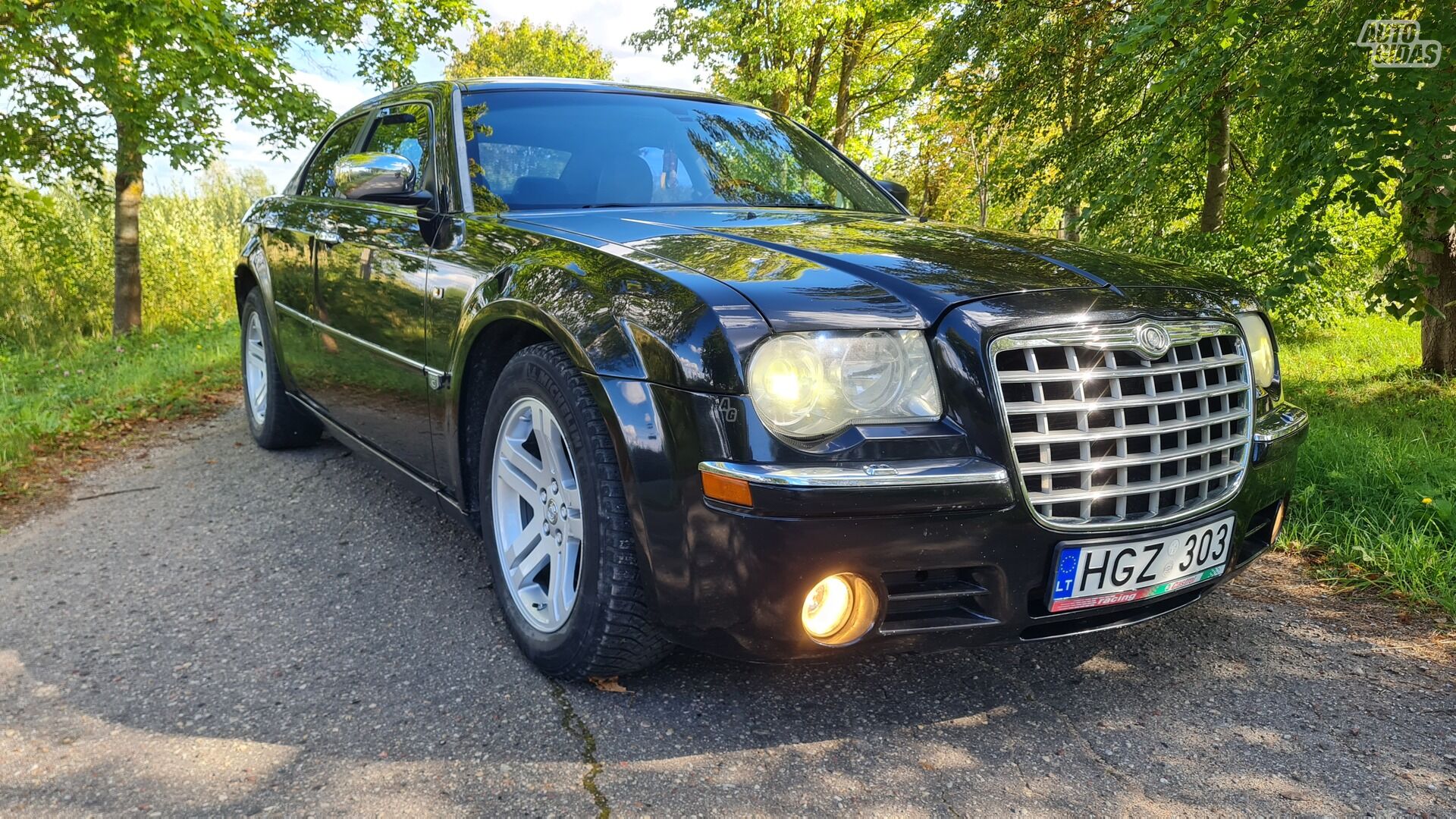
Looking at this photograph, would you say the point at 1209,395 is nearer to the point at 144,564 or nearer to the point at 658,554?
the point at 658,554

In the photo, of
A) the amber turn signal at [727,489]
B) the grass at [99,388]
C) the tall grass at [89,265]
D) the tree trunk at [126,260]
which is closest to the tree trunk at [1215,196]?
the amber turn signal at [727,489]

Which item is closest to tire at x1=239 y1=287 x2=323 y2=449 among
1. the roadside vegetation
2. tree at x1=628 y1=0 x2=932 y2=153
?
the roadside vegetation

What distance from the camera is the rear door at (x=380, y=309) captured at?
3045 mm

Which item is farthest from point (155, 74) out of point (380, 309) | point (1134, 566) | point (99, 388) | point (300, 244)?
point (1134, 566)

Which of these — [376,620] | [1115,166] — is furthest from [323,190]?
[1115,166]

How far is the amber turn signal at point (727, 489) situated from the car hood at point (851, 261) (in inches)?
12.7

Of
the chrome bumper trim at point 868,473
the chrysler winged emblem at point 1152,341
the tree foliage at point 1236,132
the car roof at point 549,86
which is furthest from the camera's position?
the tree foliage at point 1236,132

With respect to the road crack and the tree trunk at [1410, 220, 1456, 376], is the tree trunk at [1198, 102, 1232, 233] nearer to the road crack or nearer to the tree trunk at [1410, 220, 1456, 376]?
the tree trunk at [1410, 220, 1456, 376]

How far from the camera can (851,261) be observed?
228 centimetres

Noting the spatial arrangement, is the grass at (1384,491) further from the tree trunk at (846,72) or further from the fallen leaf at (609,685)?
the tree trunk at (846,72)

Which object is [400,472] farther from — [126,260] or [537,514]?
[126,260]

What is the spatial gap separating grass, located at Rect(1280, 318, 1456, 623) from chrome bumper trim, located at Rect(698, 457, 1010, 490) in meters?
2.10

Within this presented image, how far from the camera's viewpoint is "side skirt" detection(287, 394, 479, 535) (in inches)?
115

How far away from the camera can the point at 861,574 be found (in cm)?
194
